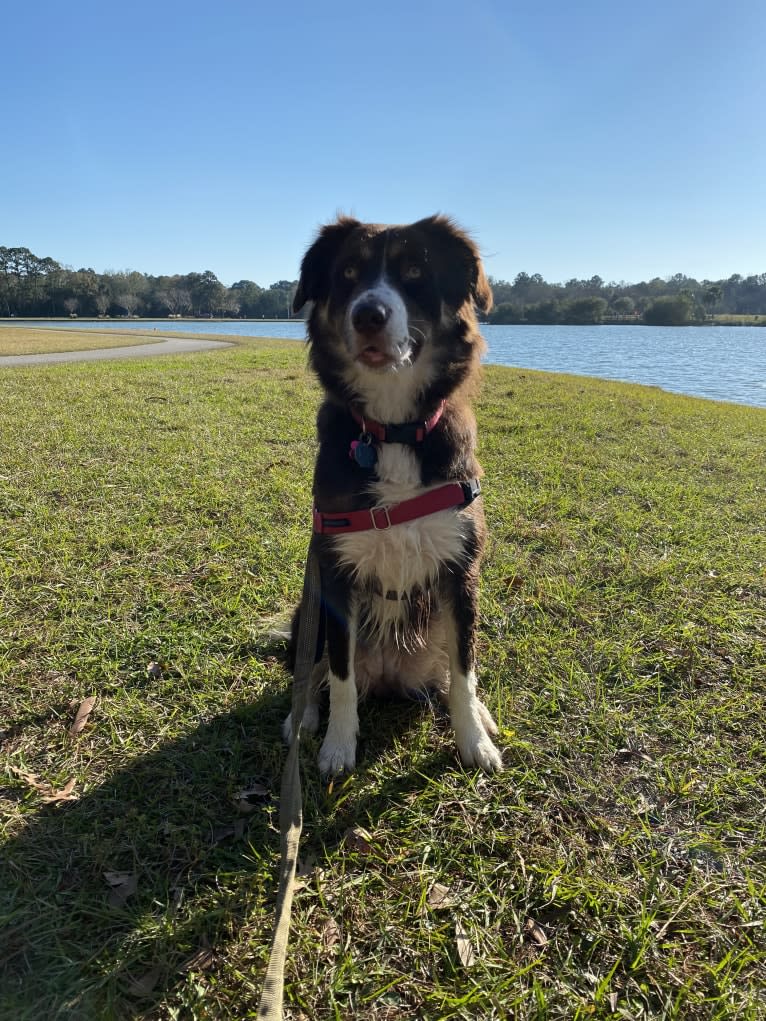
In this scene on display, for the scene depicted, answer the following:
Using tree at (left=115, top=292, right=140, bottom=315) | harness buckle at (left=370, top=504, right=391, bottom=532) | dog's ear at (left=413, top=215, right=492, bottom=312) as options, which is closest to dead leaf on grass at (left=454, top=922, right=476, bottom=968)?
harness buckle at (left=370, top=504, right=391, bottom=532)

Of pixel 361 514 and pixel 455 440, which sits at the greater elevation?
pixel 455 440

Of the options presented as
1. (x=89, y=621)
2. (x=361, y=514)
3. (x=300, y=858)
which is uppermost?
(x=361, y=514)

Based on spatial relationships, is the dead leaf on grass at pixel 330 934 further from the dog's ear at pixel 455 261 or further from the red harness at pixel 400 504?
the dog's ear at pixel 455 261

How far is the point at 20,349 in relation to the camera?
67.3 feet

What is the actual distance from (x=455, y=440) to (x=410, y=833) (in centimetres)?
158

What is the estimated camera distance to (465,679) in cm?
244

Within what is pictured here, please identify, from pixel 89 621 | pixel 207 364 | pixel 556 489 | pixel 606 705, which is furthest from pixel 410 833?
pixel 207 364

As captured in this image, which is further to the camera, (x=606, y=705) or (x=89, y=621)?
(x=89, y=621)

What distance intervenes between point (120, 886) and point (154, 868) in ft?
0.36

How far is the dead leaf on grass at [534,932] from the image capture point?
1.69 m

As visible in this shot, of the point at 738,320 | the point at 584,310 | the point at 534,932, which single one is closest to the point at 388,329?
the point at 534,932

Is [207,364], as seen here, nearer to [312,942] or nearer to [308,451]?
[308,451]

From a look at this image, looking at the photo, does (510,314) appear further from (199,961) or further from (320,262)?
(199,961)

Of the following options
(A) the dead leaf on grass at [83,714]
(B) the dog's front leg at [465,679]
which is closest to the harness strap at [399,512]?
(B) the dog's front leg at [465,679]
